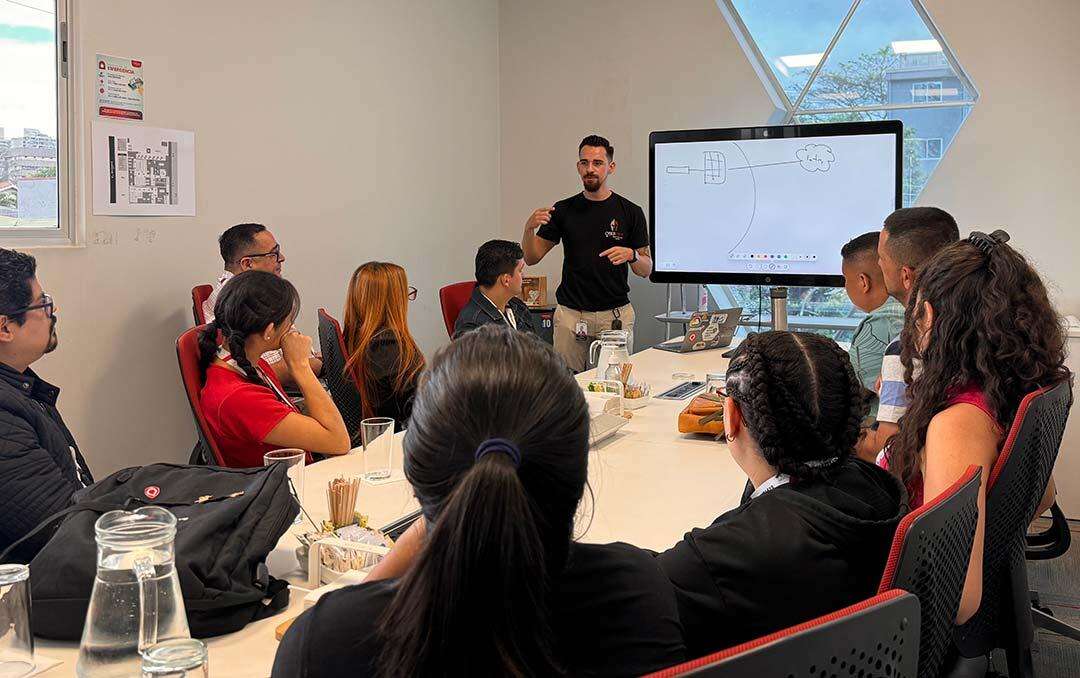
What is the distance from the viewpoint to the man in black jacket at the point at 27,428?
1.93 meters

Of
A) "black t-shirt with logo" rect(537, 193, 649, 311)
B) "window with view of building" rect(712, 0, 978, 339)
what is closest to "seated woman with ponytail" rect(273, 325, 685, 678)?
"black t-shirt with logo" rect(537, 193, 649, 311)

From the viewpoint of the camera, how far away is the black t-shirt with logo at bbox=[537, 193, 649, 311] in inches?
223

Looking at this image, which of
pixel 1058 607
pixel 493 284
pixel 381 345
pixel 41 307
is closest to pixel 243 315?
pixel 41 307

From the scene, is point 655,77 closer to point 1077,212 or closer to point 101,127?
point 1077,212

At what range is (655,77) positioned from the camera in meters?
6.36

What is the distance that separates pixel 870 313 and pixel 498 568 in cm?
248

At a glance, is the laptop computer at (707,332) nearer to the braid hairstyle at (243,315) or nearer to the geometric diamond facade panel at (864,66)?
the geometric diamond facade panel at (864,66)

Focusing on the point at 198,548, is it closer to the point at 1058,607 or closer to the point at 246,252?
the point at 246,252

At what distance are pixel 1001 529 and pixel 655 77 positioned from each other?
4902mm

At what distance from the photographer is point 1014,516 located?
1.98m

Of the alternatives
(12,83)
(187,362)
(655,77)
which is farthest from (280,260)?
(655,77)

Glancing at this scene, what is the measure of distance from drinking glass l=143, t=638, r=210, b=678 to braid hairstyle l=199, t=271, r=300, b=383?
5.49ft

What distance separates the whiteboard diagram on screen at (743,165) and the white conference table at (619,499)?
2.19 meters

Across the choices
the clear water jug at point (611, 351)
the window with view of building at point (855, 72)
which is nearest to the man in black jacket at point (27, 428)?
the clear water jug at point (611, 351)
